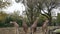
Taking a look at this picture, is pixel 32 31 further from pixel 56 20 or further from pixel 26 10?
pixel 56 20

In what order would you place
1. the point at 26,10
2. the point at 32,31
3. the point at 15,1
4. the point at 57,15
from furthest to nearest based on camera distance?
1. the point at 57,15
2. the point at 15,1
3. the point at 26,10
4. the point at 32,31

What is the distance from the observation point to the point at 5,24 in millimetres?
23672

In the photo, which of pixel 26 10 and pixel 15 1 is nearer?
pixel 26 10

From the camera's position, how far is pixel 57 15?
A: 24.9 metres

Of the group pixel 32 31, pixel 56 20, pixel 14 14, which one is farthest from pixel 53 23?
pixel 32 31

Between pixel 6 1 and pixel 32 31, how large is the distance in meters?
17.1

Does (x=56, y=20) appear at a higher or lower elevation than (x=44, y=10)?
lower

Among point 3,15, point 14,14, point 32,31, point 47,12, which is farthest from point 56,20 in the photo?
point 32,31

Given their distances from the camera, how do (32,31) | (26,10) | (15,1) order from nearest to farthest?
(32,31), (26,10), (15,1)

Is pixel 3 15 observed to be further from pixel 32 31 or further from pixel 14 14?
pixel 32 31

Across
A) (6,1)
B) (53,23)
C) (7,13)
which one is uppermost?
(6,1)

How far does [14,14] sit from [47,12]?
5.43 meters

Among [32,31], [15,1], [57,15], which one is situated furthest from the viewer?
[57,15]

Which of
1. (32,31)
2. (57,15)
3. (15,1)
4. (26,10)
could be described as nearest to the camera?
(32,31)
